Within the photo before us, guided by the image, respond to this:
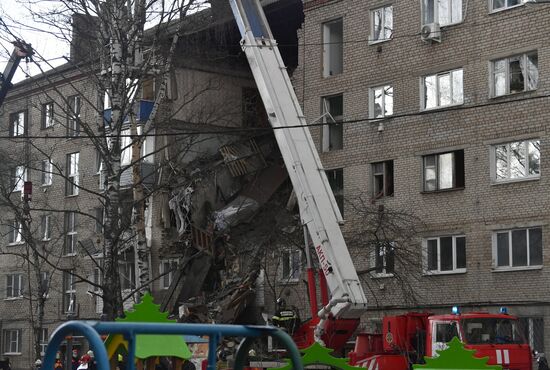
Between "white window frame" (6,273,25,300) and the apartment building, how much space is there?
1933 centimetres

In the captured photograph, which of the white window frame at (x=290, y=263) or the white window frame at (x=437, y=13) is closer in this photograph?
the white window frame at (x=437, y=13)

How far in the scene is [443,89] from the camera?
2908 cm

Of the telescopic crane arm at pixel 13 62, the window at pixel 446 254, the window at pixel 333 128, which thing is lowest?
the window at pixel 446 254

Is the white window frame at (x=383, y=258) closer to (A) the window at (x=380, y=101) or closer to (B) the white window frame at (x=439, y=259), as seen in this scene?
(B) the white window frame at (x=439, y=259)

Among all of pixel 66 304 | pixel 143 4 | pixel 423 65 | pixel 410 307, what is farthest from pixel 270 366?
pixel 66 304

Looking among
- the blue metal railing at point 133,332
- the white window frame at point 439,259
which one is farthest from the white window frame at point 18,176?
the blue metal railing at point 133,332

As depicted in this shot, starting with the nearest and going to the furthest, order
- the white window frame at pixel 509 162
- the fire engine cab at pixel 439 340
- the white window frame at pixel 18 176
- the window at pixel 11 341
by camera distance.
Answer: the fire engine cab at pixel 439 340
the white window frame at pixel 509 162
the white window frame at pixel 18 176
the window at pixel 11 341

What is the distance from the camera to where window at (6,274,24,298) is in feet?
149

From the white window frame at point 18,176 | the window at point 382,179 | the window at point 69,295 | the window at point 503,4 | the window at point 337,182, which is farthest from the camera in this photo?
the window at point 69,295

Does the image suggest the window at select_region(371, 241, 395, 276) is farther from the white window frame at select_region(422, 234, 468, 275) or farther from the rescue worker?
the rescue worker

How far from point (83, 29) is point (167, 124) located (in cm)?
349

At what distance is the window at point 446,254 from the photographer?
2780cm

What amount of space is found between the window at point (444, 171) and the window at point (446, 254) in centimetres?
151

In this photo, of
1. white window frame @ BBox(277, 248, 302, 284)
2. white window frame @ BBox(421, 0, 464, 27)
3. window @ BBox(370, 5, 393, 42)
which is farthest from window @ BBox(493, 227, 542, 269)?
window @ BBox(370, 5, 393, 42)
